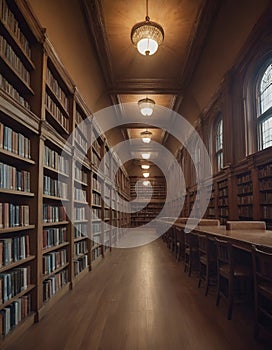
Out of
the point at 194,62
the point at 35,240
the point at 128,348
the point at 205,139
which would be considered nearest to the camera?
the point at 128,348

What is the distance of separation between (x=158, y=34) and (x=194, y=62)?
196 centimetres

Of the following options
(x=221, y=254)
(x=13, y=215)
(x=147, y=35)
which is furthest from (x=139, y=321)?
(x=147, y=35)

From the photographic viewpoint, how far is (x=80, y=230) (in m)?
4.92

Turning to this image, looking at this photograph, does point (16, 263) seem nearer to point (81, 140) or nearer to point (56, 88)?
point (56, 88)

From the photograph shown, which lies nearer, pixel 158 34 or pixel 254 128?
pixel 158 34

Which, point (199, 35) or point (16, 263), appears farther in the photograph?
point (199, 35)

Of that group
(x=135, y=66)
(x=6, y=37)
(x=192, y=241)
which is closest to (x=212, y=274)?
(x=192, y=241)

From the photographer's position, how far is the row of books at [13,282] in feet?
7.43

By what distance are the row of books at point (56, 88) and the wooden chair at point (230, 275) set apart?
2.69m

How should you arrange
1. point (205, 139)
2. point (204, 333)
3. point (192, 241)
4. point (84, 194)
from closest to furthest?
point (204, 333) < point (192, 241) < point (84, 194) < point (205, 139)

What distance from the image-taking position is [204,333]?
2.44m

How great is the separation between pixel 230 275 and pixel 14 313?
200cm

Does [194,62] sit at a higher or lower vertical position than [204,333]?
higher

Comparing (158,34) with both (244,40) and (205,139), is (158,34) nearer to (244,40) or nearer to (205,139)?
(244,40)
